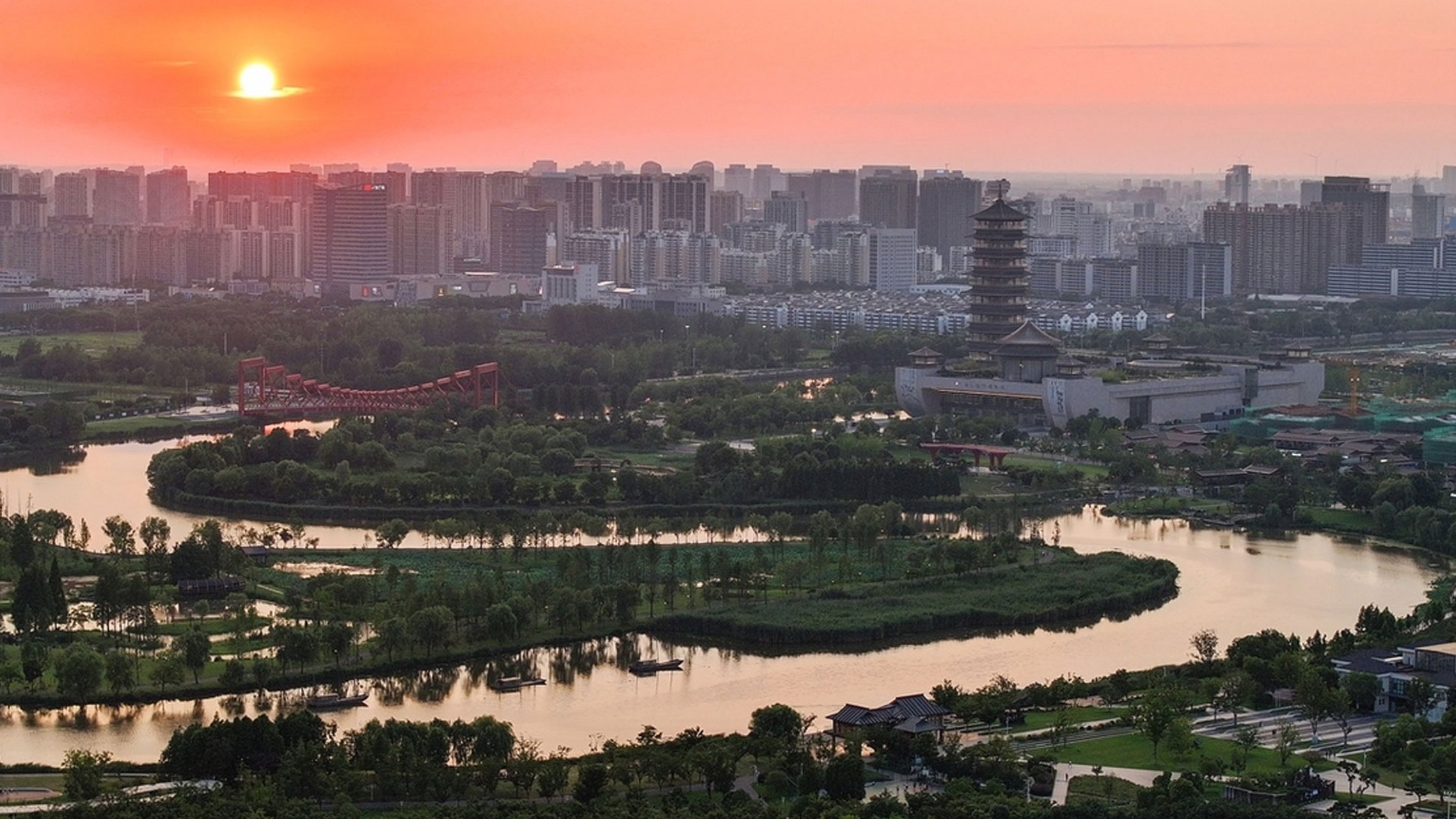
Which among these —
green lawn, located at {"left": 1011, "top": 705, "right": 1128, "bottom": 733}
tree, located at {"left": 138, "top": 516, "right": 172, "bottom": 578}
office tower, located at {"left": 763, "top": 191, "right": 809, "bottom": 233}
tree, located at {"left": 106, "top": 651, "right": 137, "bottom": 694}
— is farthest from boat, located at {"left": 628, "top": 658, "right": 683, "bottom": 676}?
office tower, located at {"left": 763, "top": 191, "right": 809, "bottom": 233}

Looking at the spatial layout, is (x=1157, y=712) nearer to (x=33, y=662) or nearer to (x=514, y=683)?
(x=514, y=683)

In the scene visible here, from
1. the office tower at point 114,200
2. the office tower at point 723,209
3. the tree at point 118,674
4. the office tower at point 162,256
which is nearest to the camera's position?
the tree at point 118,674

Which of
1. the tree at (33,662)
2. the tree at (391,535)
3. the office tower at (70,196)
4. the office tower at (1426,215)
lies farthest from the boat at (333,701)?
the office tower at (70,196)

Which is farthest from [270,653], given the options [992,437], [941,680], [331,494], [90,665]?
[992,437]

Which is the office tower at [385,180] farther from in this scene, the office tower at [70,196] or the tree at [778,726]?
the tree at [778,726]

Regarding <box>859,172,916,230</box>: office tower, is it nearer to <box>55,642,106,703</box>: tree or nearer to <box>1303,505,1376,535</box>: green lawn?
<box>1303,505,1376,535</box>: green lawn
